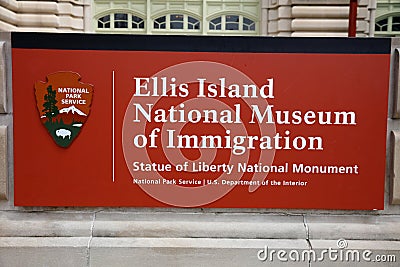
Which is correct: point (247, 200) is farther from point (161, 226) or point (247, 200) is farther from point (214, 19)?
point (214, 19)

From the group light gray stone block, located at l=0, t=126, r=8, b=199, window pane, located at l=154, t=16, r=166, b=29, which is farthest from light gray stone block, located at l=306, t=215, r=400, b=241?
window pane, located at l=154, t=16, r=166, b=29

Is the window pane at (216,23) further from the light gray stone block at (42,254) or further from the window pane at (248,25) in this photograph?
the light gray stone block at (42,254)

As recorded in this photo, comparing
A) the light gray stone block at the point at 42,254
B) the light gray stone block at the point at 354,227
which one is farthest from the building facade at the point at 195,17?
the light gray stone block at the point at 42,254

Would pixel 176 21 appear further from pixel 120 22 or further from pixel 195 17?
pixel 120 22

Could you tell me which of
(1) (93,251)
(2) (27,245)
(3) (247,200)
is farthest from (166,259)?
(2) (27,245)

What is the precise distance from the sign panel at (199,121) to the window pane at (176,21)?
30.5ft

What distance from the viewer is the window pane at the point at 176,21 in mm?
12656

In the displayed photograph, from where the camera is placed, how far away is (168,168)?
12.6 ft

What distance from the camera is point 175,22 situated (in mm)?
12688

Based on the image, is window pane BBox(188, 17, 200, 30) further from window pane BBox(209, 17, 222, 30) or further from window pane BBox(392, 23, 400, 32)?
window pane BBox(392, 23, 400, 32)

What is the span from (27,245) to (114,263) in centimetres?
78

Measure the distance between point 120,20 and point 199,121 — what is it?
9749mm

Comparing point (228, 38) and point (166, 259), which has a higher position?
point (228, 38)

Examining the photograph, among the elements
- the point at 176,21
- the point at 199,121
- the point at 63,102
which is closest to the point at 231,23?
the point at 176,21
